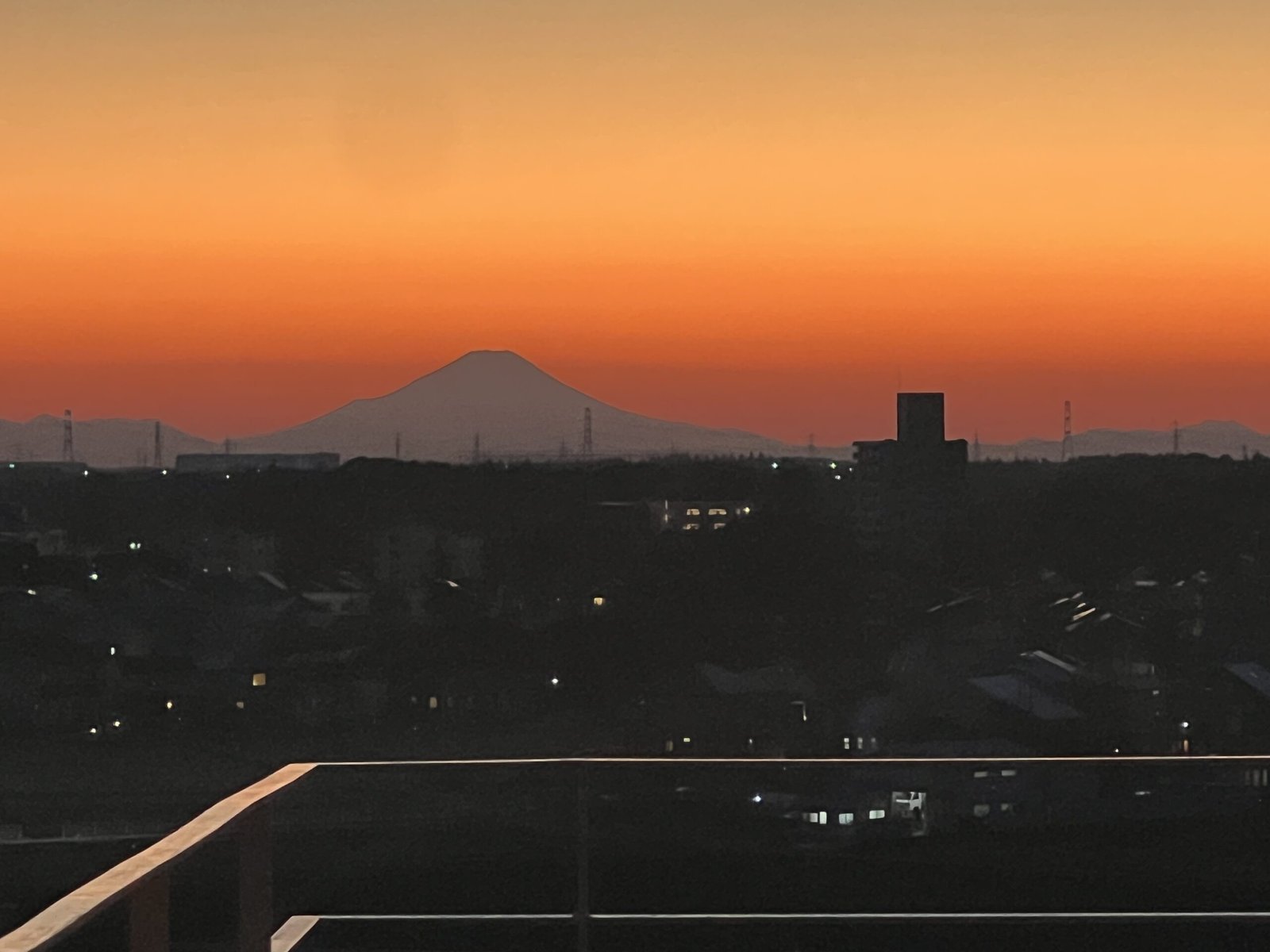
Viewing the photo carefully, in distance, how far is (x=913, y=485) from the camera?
2388 cm

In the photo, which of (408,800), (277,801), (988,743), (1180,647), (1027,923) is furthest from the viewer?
(1180,647)

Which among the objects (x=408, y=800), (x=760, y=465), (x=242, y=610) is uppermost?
(x=760, y=465)

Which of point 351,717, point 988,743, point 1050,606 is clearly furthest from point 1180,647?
point 351,717

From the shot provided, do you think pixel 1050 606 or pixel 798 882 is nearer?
pixel 798 882

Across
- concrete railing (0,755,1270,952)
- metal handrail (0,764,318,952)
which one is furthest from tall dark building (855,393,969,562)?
metal handrail (0,764,318,952)

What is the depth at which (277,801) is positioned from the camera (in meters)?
2.47

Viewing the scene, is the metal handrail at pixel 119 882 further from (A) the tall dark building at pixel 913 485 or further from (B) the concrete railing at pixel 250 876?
(A) the tall dark building at pixel 913 485

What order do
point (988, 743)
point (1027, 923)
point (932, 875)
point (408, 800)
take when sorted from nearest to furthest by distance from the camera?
point (1027, 923) → point (932, 875) → point (408, 800) → point (988, 743)

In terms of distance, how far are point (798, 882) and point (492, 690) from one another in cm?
1153

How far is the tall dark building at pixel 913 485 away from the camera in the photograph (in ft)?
75.4

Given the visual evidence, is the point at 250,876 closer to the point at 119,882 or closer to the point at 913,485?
the point at 119,882

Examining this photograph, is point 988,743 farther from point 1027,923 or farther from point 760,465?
point 1027,923

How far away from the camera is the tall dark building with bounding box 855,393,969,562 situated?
23.0 meters

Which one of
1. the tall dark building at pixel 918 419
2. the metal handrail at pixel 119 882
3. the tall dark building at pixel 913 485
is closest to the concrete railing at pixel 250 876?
the metal handrail at pixel 119 882
